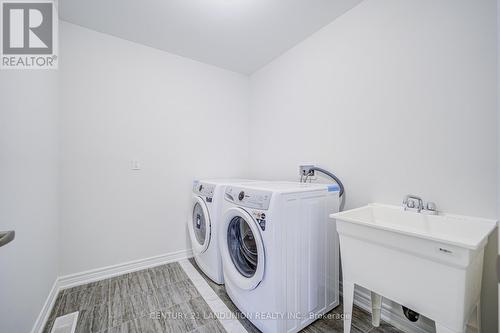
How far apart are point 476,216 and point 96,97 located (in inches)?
115

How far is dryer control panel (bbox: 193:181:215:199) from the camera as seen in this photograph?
1.83 m

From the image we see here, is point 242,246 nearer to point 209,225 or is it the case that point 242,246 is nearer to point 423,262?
point 209,225

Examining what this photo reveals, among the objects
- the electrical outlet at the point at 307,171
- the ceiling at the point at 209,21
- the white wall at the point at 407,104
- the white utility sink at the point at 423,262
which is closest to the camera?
the white utility sink at the point at 423,262

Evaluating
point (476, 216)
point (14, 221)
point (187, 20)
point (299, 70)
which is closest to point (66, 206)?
point (14, 221)

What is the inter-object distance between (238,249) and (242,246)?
38 mm

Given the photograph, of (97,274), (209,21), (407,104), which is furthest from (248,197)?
(97,274)

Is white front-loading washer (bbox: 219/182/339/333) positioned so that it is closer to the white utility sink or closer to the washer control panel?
the washer control panel

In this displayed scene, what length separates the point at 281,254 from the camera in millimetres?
1174

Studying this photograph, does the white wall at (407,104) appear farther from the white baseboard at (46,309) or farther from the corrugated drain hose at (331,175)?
the white baseboard at (46,309)

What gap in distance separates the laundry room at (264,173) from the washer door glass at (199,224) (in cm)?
2

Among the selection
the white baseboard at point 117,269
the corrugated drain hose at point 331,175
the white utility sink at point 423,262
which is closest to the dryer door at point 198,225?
the white baseboard at point 117,269

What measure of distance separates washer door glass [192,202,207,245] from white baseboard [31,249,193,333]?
39cm

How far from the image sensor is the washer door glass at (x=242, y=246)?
1.46 metres

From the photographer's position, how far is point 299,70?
6.86 feet
